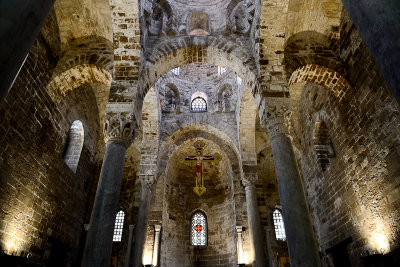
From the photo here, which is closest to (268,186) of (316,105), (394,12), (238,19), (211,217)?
(211,217)

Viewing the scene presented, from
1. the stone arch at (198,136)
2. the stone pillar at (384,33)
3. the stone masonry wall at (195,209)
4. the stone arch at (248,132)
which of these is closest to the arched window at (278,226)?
the stone masonry wall at (195,209)

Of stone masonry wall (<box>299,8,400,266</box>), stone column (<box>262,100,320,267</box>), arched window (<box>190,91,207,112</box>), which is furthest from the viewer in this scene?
arched window (<box>190,91,207,112</box>)

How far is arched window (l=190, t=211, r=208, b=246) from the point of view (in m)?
14.0

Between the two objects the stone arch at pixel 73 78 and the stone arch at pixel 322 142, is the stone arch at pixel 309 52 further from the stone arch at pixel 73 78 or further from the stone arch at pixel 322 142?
the stone arch at pixel 73 78

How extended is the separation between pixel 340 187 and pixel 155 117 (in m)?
7.53

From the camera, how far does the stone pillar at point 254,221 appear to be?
9719 millimetres

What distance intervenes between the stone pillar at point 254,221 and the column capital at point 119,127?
6.18 meters

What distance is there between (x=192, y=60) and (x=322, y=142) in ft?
17.3

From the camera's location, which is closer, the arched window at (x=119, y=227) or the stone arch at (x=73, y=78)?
the stone arch at (x=73, y=78)

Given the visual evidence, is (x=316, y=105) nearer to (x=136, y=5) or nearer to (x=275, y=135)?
(x=275, y=135)

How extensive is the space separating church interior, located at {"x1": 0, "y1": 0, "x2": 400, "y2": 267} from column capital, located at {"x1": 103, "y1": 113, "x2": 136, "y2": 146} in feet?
0.10

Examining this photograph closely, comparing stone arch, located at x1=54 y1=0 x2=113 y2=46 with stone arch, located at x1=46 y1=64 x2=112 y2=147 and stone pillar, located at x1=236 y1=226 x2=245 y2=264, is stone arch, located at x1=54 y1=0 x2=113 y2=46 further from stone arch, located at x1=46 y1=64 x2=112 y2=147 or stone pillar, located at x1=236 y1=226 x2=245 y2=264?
stone pillar, located at x1=236 y1=226 x2=245 y2=264

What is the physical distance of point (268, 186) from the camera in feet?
49.3

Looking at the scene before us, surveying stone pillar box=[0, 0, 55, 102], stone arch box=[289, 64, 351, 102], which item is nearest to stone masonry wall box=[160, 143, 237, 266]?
stone arch box=[289, 64, 351, 102]
